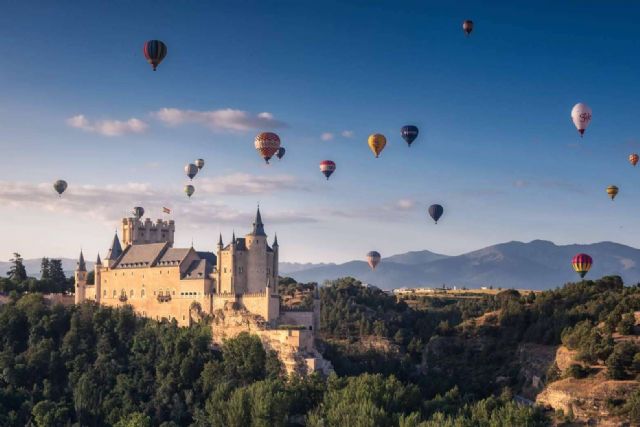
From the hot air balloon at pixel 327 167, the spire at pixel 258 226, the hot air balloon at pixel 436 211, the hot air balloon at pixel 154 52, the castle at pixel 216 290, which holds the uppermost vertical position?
the hot air balloon at pixel 154 52

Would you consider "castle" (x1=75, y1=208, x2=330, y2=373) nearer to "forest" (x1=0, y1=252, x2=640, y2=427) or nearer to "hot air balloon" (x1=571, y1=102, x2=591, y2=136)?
"forest" (x1=0, y1=252, x2=640, y2=427)

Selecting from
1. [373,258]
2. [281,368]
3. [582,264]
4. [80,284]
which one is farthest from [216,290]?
[582,264]

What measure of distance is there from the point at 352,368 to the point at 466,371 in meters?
12.2

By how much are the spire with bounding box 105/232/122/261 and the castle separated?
112 millimetres

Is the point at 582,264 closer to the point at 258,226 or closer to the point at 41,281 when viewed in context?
the point at 258,226

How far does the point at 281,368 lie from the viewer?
7681cm

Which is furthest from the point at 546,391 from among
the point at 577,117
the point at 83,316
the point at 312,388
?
the point at 83,316

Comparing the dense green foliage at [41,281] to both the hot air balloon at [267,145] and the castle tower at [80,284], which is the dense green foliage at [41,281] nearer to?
the castle tower at [80,284]

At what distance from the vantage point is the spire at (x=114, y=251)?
97.2 m

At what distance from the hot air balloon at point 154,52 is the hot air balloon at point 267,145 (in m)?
12.3

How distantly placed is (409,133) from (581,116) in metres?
16.8

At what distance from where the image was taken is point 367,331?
96938 mm

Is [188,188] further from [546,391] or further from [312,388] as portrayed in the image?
[546,391]

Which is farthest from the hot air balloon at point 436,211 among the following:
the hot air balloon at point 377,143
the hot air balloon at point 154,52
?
the hot air balloon at point 154,52
